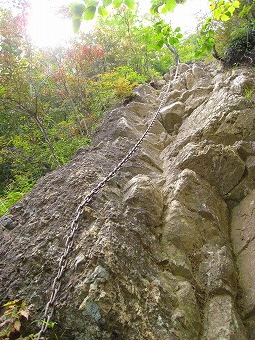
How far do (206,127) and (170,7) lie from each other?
10.5 feet

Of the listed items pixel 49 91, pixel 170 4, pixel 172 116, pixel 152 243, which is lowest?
pixel 152 243

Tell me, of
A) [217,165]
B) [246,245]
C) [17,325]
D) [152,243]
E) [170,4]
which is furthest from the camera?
[217,165]

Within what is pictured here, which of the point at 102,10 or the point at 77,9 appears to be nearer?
the point at 77,9

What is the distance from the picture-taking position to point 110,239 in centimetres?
296

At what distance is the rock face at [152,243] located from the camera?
98.8 inches

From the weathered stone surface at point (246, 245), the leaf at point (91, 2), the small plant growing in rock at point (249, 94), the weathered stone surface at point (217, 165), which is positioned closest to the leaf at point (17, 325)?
the weathered stone surface at point (246, 245)

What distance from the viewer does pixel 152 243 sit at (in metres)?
3.24

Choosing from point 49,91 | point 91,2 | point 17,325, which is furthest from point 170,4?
point 49,91

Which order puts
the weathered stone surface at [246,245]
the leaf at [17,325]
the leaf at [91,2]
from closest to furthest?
1. the leaf at [91,2]
2. the leaf at [17,325]
3. the weathered stone surface at [246,245]

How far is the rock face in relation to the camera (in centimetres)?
251

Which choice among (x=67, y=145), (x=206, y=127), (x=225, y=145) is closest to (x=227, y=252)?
(x=225, y=145)

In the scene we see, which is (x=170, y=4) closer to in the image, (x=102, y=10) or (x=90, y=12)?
(x=102, y=10)

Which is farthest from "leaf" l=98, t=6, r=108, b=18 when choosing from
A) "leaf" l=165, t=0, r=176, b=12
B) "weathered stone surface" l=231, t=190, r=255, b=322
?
"weathered stone surface" l=231, t=190, r=255, b=322

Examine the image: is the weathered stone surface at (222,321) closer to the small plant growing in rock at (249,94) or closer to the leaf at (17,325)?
the leaf at (17,325)
